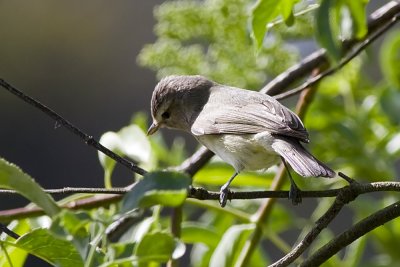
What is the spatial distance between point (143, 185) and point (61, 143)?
4637mm

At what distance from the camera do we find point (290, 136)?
2.47m

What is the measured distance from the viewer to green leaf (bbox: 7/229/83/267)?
147 cm

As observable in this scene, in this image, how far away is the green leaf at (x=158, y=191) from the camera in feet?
4.25

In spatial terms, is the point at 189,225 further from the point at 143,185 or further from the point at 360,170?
the point at 143,185

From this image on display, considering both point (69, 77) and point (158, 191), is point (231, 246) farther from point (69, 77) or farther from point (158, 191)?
point (69, 77)

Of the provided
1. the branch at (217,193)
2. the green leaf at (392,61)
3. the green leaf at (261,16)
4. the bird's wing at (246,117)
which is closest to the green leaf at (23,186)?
the branch at (217,193)

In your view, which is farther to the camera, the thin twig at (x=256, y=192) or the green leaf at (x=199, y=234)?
the green leaf at (x=199, y=234)

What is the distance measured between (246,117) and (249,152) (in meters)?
0.18

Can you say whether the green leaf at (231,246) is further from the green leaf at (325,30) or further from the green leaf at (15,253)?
the green leaf at (325,30)

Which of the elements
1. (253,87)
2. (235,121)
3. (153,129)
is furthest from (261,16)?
(153,129)

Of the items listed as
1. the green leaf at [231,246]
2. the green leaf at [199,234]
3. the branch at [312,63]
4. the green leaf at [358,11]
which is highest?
the branch at [312,63]

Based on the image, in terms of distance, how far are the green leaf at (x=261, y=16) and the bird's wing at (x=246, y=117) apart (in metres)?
0.44

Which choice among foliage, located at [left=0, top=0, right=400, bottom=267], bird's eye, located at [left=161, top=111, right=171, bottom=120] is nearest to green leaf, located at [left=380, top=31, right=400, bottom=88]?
foliage, located at [left=0, top=0, right=400, bottom=267]

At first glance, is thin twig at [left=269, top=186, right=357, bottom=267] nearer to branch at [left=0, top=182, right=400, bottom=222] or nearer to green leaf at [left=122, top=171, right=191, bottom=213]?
branch at [left=0, top=182, right=400, bottom=222]
